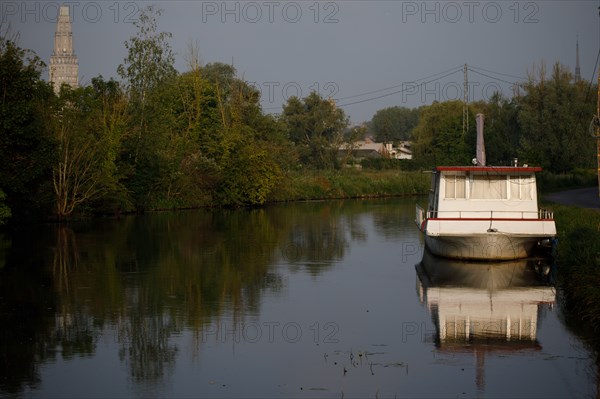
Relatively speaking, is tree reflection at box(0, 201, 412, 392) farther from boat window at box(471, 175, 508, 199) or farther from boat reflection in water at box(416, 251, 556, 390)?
boat window at box(471, 175, 508, 199)

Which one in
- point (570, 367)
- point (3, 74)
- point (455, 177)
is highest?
point (3, 74)

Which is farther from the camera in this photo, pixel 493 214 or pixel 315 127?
pixel 315 127

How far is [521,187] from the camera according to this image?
2634 cm

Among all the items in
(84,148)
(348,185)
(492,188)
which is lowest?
(492,188)

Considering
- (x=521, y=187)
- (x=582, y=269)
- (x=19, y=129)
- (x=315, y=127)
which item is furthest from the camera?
(x=315, y=127)

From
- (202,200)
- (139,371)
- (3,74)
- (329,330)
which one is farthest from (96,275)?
(202,200)

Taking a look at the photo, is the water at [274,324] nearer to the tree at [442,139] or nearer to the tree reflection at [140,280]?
the tree reflection at [140,280]

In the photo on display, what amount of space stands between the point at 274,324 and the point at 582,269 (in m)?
6.66

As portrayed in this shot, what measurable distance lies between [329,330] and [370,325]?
0.98 metres

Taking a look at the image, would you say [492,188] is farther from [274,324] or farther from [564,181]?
[564,181]

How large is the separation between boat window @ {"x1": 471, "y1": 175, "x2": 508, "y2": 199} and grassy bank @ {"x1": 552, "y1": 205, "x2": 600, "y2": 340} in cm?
210

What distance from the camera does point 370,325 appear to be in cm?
1752

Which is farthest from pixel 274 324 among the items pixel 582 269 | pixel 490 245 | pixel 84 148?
pixel 84 148

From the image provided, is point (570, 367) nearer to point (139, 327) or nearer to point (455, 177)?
point (139, 327)
